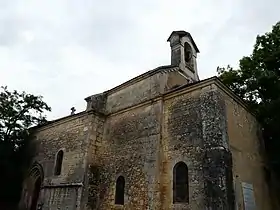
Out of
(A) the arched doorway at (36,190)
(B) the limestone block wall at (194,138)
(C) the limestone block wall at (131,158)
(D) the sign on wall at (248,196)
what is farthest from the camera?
(A) the arched doorway at (36,190)

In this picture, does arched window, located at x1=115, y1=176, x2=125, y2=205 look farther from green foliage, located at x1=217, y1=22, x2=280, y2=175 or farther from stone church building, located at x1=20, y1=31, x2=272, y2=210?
green foliage, located at x1=217, y1=22, x2=280, y2=175

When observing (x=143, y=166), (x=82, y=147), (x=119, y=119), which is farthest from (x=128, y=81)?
(x=143, y=166)

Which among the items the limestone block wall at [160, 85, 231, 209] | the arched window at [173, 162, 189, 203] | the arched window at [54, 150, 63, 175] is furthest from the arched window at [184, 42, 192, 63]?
the arched window at [54, 150, 63, 175]

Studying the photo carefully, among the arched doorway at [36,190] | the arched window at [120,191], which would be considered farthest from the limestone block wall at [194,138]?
the arched doorway at [36,190]

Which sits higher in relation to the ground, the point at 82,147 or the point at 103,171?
the point at 82,147

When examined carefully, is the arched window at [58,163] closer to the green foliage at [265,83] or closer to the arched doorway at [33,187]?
the arched doorway at [33,187]

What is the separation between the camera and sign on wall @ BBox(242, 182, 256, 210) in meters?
11.0

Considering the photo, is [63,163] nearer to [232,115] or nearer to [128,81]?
[128,81]

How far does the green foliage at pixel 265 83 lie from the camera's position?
46.2 ft

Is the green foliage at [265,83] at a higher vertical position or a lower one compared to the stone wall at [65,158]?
higher

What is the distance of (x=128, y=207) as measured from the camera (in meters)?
12.1

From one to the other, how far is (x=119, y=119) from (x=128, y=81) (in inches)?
94.5

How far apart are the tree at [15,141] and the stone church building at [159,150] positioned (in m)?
0.78

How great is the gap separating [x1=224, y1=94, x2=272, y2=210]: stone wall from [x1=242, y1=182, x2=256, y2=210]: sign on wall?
244 millimetres
